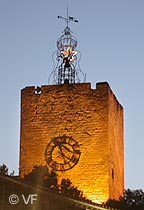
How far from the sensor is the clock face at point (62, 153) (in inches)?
1612

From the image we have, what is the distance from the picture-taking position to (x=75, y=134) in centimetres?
4119

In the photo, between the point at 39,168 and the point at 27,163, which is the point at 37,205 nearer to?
the point at 39,168

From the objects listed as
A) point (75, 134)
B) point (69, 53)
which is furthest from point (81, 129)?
point (69, 53)

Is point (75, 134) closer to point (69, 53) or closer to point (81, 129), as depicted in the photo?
point (81, 129)

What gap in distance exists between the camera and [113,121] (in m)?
42.3

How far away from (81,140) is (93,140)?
534mm

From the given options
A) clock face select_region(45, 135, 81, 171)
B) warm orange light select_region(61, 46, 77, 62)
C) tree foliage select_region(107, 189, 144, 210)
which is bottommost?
tree foliage select_region(107, 189, 144, 210)

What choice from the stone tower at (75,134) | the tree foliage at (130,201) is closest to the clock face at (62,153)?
the stone tower at (75,134)

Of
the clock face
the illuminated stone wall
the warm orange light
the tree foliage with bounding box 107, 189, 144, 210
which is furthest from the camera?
the warm orange light

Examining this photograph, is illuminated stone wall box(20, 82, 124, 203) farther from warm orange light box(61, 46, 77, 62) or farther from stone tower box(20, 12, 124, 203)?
warm orange light box(61, 46, 77, 62)

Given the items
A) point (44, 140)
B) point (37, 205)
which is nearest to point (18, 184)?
point (37, 205)

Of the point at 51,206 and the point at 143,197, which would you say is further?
the point at 143,197

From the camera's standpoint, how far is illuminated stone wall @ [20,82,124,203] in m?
40.6

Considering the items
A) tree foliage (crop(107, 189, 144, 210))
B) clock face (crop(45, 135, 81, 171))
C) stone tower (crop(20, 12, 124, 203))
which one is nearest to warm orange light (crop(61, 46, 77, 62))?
stone tower (crop(20, 12, 124, 203))
